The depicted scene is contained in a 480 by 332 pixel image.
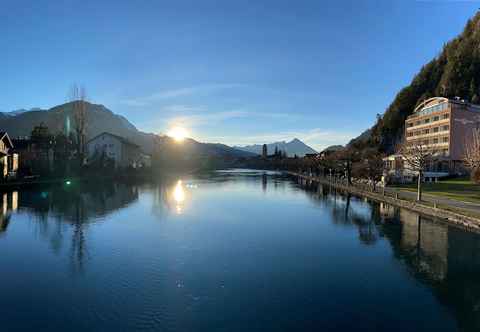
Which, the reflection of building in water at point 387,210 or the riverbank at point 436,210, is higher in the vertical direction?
the riverbank at point 436,210

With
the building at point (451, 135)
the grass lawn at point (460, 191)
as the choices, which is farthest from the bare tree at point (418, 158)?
the building at point (451, 135)

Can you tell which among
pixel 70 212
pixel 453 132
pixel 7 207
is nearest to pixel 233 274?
pixel 70 212

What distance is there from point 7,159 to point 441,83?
11302 centimetres

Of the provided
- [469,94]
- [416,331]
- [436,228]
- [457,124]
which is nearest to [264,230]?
[436,228]

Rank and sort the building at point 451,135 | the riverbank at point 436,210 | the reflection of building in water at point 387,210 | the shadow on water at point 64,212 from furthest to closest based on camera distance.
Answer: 1. the building at point 451,135
2. the reflection of building in water at point 387,210
3. the riverbank at point 436,210
4. the shadow on water at point 64,212

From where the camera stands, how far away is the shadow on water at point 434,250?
11375 millimetres

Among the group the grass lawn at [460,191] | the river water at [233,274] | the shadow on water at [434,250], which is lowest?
the river water at [233,274]

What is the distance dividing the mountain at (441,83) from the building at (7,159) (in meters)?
95.2

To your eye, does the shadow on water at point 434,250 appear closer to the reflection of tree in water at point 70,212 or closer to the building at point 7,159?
the reflection of tree in water at point 70,212

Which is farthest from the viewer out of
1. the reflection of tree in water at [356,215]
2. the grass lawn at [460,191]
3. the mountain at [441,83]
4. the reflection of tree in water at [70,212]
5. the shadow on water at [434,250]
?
the mountain at [441,83]

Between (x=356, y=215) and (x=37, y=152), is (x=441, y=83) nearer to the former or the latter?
(x=356, y=215)

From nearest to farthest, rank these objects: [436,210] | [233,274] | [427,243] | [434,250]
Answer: [233,274] → [434,250] → [427,243] → [436,210]

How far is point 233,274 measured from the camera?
44.4 feet

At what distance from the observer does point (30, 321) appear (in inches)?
371
